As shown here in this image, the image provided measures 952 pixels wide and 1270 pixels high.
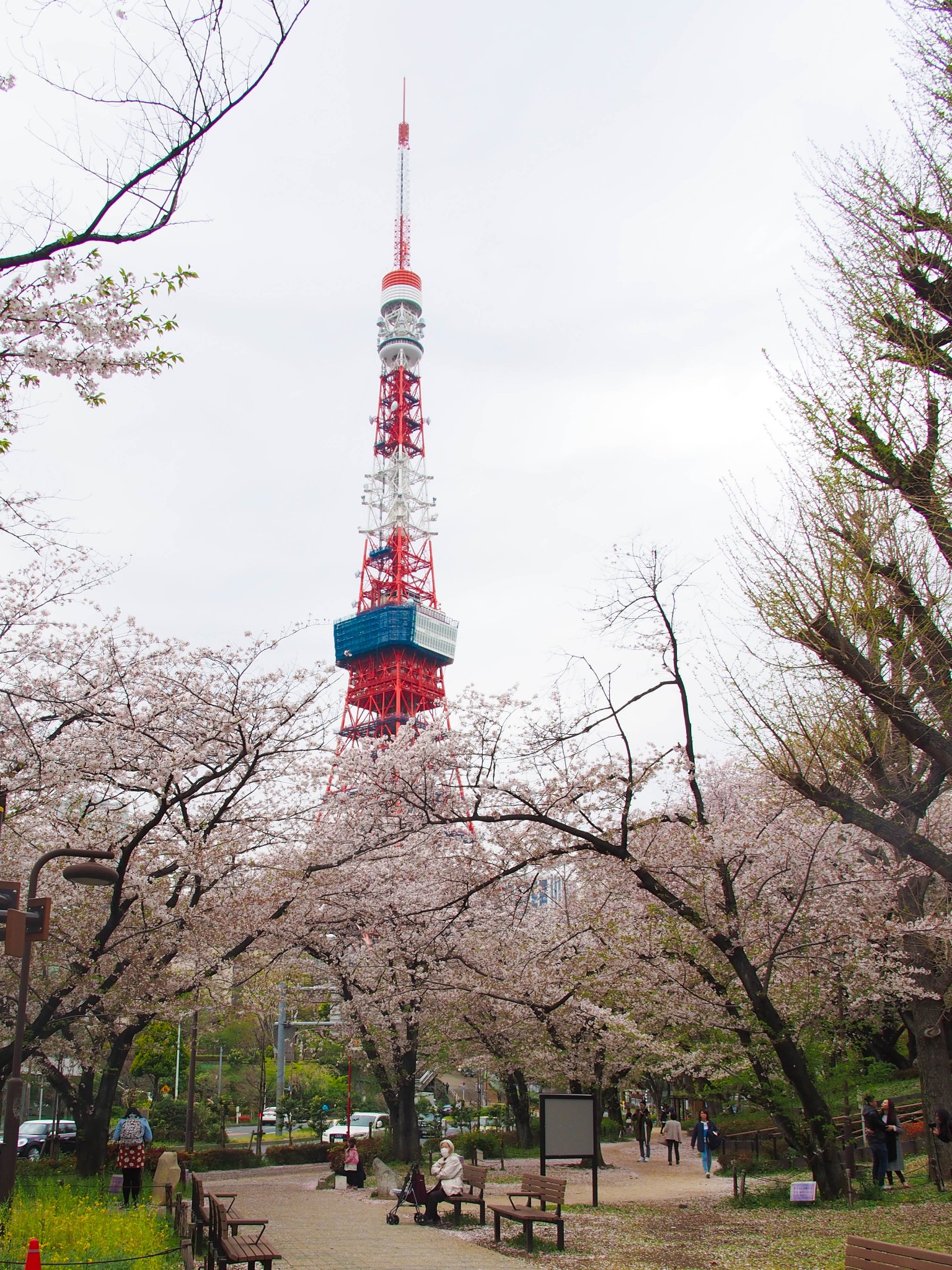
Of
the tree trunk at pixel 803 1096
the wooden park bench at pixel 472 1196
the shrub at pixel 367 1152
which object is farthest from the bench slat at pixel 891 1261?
the shrub at pixel 367 1152

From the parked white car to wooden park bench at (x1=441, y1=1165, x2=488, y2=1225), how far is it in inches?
544

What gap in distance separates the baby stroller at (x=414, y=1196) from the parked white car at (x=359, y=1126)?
1363 centimetres

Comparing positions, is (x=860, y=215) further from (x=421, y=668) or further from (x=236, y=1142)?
(x=421, y=668)

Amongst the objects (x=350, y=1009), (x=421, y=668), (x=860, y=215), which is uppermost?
(x=421, y=668)

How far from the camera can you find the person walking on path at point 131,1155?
36.6 feet

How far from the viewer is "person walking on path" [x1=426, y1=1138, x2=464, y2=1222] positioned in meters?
10.9

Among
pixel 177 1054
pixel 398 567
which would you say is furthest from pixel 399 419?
pixel 177 1054

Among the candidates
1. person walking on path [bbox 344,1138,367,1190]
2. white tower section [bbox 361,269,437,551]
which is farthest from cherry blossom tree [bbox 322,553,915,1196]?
white tower section [bbox 361,269,437,551]

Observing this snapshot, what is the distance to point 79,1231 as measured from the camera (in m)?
7.00

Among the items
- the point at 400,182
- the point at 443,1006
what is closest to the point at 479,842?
the point at 443,1006

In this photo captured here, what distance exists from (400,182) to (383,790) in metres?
57.6

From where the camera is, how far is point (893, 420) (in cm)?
716

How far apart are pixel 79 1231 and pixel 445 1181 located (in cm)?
531

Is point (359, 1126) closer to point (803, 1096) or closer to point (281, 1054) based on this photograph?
point (281, 1054)
